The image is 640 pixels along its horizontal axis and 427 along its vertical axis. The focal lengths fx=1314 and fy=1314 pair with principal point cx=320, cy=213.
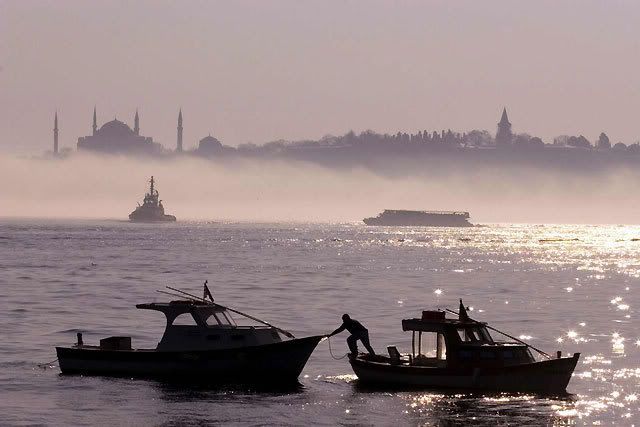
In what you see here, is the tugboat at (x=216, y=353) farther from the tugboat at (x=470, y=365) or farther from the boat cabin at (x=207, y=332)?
the tugboat at (x=470, y=365)

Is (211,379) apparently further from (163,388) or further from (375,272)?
(375,272)

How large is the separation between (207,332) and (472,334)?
11.3 m

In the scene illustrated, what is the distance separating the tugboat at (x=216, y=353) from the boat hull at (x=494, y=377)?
4.35 metres

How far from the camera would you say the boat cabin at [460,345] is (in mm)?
52750

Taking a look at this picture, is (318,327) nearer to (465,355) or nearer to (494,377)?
(465,355)

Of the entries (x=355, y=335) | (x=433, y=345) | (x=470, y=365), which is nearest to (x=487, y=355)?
(x=470, y=365)

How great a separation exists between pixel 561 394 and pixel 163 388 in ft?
53.9

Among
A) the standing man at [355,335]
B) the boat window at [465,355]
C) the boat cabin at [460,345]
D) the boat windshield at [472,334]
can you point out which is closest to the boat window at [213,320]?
the standing man at [355,335]

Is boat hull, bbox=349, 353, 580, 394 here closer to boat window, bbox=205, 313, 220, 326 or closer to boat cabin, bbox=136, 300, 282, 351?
boat cabin, bbox=136, 300, 282, 351

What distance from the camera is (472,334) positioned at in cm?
5319

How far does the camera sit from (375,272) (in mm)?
168500

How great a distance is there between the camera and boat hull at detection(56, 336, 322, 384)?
5554 centimetres

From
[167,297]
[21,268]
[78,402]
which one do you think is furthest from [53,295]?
[78,402]

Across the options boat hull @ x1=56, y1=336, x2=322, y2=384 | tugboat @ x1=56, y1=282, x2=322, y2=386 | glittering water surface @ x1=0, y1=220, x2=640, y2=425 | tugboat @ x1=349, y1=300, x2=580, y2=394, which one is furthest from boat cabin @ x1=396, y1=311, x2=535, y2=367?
tugboat @ x1=56, y1=282, x2=322, y2=386
